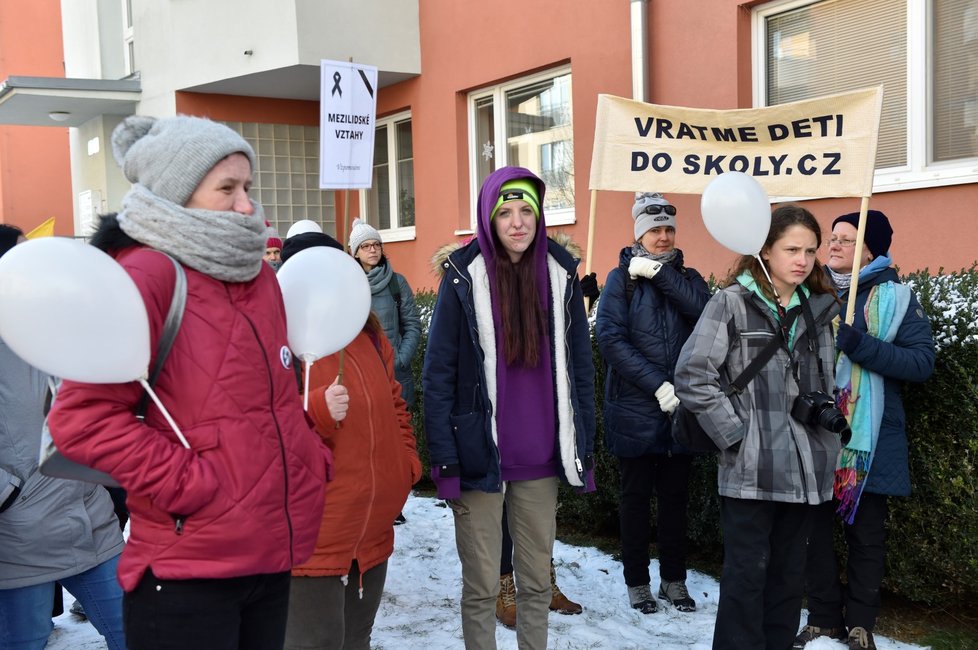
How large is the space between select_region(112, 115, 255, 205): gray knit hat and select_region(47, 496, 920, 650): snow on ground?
115 inches

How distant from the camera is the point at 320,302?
2719 millimetres

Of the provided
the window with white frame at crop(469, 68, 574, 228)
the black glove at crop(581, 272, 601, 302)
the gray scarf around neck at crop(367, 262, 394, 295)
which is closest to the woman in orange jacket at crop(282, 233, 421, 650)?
the black glove at crop(581, 272, 601, 302)

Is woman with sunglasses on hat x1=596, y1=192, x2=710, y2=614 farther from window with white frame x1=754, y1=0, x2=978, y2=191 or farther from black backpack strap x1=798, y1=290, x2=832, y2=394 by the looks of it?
window with white frame x1=754, y1=0, x2=978, y2=191

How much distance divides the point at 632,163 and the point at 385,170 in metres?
8.12

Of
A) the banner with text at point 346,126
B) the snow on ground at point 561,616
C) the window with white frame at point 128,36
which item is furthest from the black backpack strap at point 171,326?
the window with white frame at point 128,36

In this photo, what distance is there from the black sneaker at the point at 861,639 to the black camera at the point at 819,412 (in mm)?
1098

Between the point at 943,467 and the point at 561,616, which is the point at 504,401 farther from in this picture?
the point at 943,467

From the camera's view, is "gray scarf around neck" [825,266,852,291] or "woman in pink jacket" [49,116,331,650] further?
"gray scarf around neck" [825,266,852,291]

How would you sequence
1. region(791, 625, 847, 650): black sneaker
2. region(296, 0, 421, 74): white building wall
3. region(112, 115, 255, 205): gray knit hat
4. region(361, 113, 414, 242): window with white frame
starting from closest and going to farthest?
region(112, 115, 255, 205): gray knit hat, region(791, 625, 847, 650): black sneaker, region(296, 0, 421, 74): white building wall, region(361, 113, 414, 242): window with white frame

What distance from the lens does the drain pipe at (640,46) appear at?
8398mm

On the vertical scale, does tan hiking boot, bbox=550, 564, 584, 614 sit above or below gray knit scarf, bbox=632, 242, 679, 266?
below

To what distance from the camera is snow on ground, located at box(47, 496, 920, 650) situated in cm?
437

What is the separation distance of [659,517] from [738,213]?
1.93 m

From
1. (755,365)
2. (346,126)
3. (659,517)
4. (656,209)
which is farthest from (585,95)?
(755,365)
